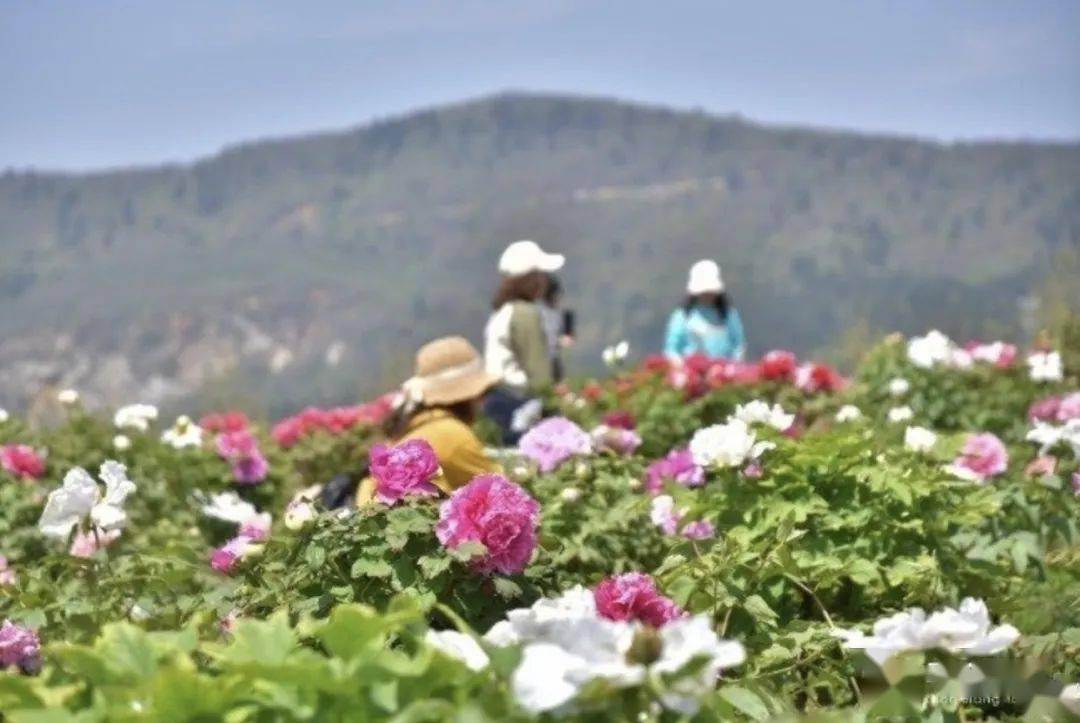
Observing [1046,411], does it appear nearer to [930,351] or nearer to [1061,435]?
[930,351]

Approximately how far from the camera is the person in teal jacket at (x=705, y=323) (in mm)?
10273

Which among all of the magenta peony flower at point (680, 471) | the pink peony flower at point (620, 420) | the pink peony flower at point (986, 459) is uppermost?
the magenta peony flower at point (680, 471)

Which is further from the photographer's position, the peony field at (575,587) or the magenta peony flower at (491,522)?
the magenta peony flower at (491,522)

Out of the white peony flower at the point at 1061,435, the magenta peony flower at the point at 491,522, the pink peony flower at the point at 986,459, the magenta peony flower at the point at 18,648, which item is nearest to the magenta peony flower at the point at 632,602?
the magenta peony flower at the point at 491,522

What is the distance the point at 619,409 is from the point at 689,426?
40 centimetres

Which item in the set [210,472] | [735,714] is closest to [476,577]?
[735,714]

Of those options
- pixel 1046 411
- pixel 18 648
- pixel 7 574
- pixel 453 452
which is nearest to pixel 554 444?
pixel 453 452

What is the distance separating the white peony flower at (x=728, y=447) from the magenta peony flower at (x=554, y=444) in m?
1.24

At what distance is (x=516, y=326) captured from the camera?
8258mm

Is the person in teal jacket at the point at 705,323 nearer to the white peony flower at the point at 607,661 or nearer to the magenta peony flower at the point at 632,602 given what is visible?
the magenta peony flower at the point at 632,602

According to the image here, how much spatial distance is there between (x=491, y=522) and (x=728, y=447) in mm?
890

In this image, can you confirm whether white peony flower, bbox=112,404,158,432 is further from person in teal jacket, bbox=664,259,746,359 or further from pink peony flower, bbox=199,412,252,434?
person in teal jacket, bbox=664,259,746,359

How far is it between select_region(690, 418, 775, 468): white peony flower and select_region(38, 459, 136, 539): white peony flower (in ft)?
4.00

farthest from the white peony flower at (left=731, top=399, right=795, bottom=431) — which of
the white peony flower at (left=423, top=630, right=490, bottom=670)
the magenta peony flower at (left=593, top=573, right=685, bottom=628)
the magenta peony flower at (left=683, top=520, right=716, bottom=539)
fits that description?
the white peony flower at (left=423, top=630, right=490, bottom=670)
